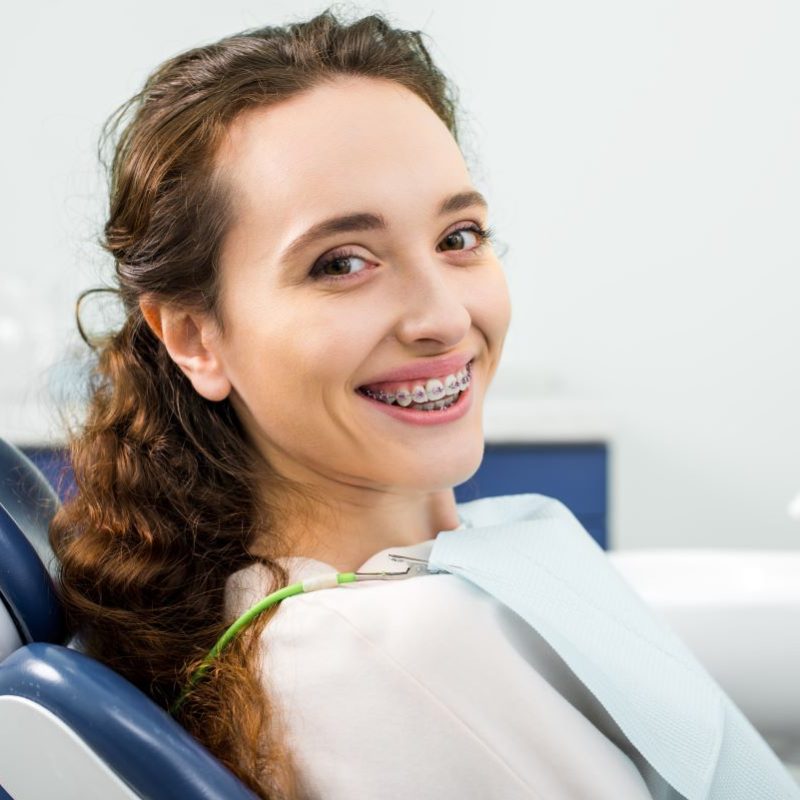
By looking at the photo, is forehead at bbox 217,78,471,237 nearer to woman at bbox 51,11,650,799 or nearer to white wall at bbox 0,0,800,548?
woman at bbox 51,11,650,799

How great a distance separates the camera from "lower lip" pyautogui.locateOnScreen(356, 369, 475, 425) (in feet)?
3.52

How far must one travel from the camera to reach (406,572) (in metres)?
1.02

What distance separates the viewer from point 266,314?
1.06m

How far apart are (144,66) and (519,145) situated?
1.19m

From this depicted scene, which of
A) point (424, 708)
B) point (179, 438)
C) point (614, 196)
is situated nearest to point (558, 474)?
point (614, 196)

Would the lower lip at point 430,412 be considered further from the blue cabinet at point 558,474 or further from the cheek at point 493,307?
the blue cabinet at point 558,474

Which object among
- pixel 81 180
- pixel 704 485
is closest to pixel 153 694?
pixel 81 180

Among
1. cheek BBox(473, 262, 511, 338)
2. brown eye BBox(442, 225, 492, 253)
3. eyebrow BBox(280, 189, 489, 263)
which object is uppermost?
eyebrow BBox(280, 189, 489, 263)

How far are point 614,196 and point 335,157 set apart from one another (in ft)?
8.96

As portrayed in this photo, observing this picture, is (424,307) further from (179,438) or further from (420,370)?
(179,438)

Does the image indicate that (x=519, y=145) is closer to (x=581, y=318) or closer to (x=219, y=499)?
(x=581, y=318)

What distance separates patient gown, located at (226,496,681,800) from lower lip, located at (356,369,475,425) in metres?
0.18

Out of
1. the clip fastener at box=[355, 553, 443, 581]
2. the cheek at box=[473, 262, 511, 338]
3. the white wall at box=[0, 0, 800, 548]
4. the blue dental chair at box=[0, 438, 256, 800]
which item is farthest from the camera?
the white wall at box=[0, 0, 800, 548]

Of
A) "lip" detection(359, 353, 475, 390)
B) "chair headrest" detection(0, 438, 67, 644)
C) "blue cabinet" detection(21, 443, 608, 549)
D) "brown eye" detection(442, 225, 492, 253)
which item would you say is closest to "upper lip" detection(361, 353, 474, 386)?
"lip" detection(359, 353, 475, 390)
